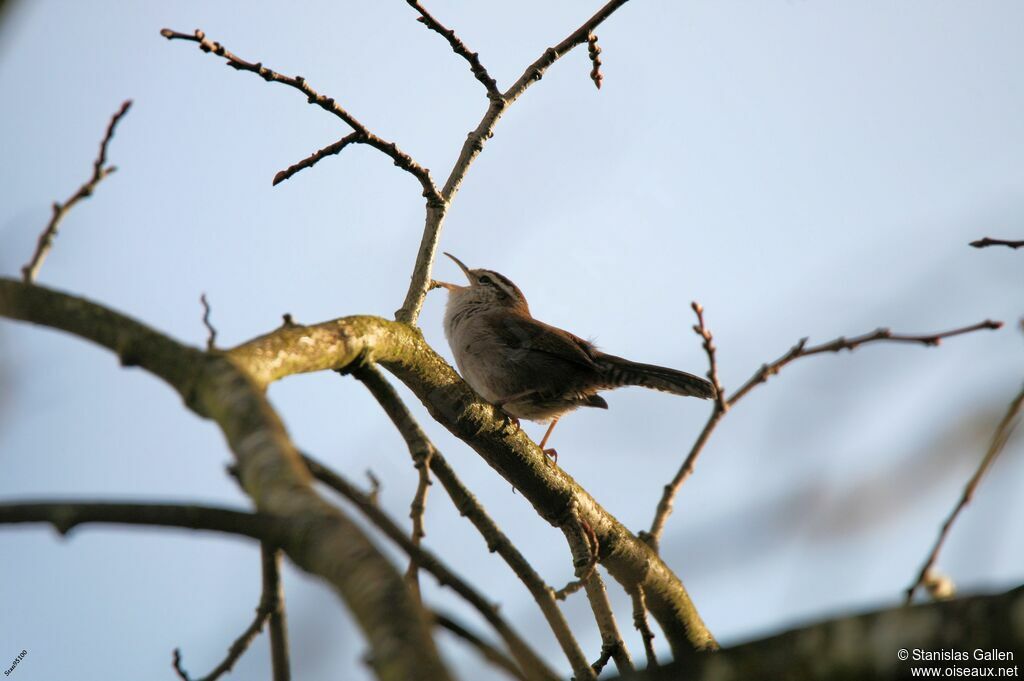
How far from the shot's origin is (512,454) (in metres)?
4.20

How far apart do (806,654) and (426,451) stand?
2211 millimetres

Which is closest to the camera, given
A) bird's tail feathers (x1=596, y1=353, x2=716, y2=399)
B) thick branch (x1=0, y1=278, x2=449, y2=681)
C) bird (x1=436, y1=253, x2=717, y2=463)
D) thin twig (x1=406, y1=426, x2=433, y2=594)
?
thick branch (x1=0, y1=278, x2=449, y2=681)

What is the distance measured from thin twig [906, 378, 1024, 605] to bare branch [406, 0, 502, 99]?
2988 mm

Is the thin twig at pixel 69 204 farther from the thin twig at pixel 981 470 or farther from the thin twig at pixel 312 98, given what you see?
the thin twig at pixel 981 470

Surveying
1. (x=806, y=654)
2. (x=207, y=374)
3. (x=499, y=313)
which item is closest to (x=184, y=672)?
(x=207, y=374)

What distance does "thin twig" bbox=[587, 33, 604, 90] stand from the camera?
4926 millimetres

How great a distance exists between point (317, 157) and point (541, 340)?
9.69 feet

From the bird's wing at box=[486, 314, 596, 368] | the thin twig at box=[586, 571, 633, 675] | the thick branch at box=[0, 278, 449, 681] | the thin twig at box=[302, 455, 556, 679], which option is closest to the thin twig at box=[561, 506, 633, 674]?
the thin twig at box=[586, 571, 633, 675]

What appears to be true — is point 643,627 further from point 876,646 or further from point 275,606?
point 876,646

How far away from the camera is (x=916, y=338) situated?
4.05m

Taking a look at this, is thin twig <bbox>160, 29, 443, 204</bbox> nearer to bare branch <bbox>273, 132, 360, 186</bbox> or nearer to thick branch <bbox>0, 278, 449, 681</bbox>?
bare branch <bbox>273, 132, 360, 186</bbox>

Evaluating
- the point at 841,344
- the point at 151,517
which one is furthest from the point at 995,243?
the point at 151,517

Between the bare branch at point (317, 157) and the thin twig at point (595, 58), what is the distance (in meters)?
1.53

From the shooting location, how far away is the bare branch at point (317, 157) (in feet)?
13.3
